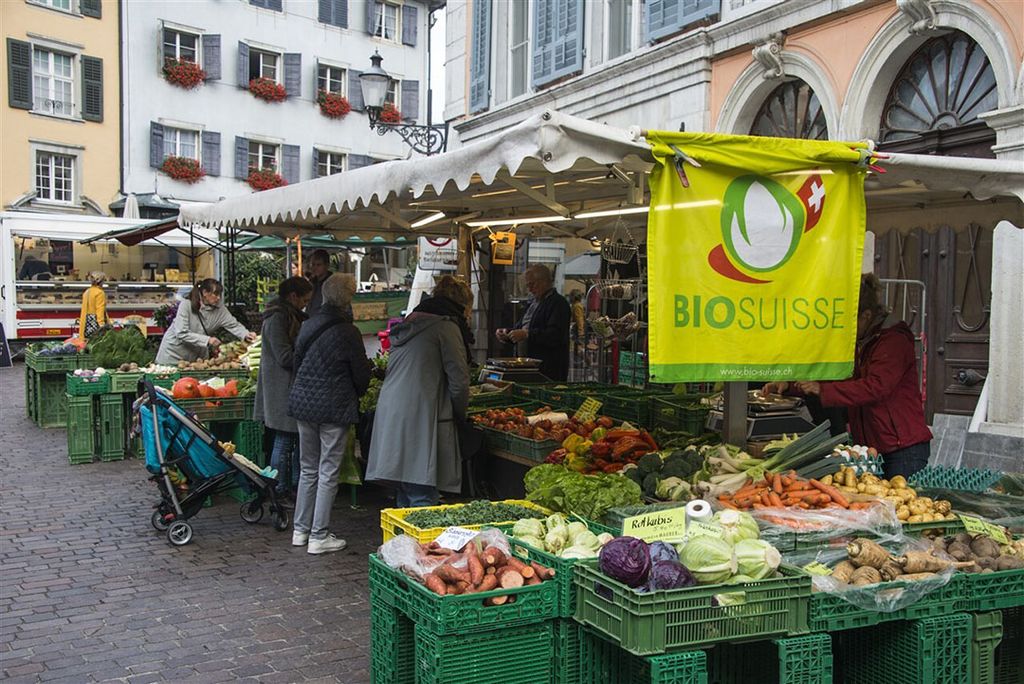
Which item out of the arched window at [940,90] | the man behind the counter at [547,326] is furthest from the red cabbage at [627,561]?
the arched window at [940,90]

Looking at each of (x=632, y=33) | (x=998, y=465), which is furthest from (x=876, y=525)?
(x=632, y=33)

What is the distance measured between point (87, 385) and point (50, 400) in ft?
10.8

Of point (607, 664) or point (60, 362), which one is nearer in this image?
point (607, 664)

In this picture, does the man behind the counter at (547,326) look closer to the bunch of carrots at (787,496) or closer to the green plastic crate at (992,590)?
the bunch of carrots at (787,496)

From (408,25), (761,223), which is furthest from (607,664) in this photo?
(408,25)

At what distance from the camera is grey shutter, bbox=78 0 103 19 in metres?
27.7

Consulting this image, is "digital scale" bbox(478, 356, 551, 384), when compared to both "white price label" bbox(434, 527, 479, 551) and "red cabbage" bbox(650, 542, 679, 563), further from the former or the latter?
"red cabbage" bbox(650, 542, 679, 563)

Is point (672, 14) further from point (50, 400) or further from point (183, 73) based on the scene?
point (183, 73)

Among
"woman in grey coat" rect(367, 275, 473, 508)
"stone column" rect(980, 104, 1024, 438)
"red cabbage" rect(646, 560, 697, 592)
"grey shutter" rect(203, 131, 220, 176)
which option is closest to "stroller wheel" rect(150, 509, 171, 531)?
"woman in grey coat" rect(367, 275, 473, 508)

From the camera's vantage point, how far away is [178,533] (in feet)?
23.0

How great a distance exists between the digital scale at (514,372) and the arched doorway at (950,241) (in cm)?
383

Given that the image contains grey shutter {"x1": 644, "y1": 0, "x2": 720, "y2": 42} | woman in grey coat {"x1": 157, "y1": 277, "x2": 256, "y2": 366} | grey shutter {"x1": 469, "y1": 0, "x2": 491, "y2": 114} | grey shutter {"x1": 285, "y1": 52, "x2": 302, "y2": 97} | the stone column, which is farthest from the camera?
grey shutter {"x1": 285, "y1": 52, "x2": 302, "y2": 97}

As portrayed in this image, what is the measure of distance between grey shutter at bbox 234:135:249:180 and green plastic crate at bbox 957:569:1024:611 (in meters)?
30.6

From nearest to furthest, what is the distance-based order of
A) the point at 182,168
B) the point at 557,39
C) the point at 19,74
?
the point at 557,39, the point at 19,74, the point at 182,168
